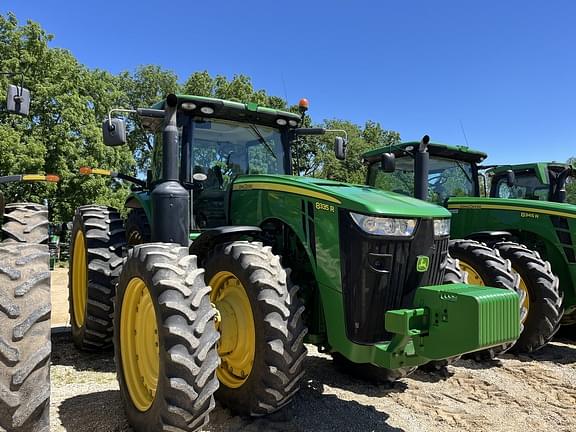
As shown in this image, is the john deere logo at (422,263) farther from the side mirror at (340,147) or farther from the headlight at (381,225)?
the side mirror at (340,147)

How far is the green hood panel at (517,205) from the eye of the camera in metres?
6.07

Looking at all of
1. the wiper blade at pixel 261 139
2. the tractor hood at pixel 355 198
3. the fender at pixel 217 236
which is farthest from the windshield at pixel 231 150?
the fender at pixel 217 236

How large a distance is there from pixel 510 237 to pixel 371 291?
12.5ft

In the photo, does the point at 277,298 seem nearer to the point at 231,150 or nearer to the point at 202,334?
the point at 202,334

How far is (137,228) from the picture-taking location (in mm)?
5602

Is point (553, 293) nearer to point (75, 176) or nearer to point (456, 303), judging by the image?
point (456, 303)

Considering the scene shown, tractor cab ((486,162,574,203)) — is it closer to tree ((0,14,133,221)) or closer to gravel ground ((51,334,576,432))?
gravel ground ((51,334,576,432))

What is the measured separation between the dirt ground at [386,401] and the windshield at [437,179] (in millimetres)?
2654

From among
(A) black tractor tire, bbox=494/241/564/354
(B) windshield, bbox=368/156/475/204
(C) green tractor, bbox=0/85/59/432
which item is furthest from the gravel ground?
(B) windshield, bbox=368/156/475/204

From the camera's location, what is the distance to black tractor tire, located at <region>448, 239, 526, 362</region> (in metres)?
5.29

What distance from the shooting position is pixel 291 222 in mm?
3879

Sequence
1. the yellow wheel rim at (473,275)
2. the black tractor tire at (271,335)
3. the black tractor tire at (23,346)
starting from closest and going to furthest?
the black tractor tire at (23,346)
the black tractor tire at (271,335)
the yellow wheel rim at (473,275)

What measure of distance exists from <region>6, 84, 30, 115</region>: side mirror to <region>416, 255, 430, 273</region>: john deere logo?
299 cm

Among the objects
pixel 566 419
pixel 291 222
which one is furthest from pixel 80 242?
pixel 566 419
